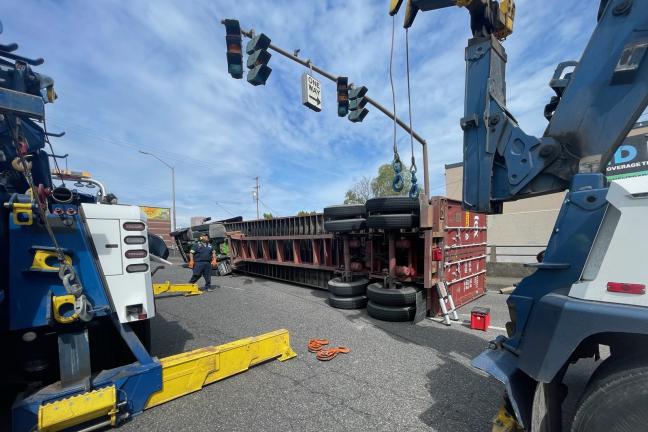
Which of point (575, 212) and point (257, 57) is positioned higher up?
point (257, 57)

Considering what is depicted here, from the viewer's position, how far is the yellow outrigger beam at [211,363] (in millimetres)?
2791

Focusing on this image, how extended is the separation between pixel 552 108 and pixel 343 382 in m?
3.35

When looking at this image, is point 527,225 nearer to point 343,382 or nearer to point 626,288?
point 343,382

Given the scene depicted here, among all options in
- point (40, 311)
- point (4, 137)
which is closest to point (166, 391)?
point (40, 311)

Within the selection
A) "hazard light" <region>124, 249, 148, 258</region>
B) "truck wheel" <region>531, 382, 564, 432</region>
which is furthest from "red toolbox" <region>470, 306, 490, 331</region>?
"hazard light" <region>124, 249, 148, 258</region>

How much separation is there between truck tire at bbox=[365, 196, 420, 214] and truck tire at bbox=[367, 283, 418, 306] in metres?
1.40

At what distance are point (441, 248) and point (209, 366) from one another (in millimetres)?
4083

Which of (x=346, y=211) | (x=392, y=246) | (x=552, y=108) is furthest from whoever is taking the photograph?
(x=346, y=211)

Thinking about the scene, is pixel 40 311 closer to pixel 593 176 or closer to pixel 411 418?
pixel 411 418

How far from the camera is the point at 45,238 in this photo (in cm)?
242

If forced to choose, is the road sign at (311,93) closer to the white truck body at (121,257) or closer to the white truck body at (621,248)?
the white truck body at (121,257)

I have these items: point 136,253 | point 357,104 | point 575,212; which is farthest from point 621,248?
point 357,104

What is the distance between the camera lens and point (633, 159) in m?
9.75

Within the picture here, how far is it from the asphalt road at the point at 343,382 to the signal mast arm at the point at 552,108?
6.22 ft
